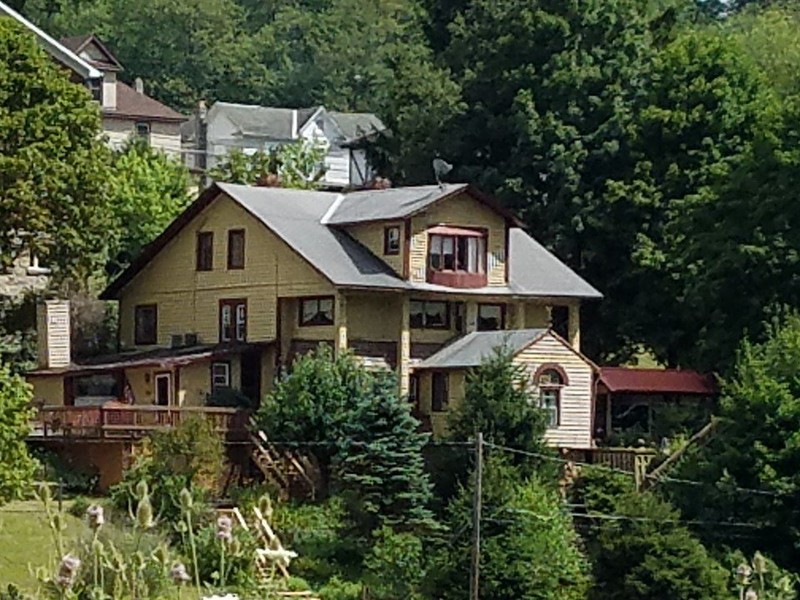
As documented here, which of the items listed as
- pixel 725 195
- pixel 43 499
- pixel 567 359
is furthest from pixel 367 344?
pixel 43 499

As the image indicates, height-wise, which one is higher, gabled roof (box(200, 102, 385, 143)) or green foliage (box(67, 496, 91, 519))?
gabled roof (box(200, 102, 385, 143))

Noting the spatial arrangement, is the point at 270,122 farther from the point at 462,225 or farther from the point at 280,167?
the point at 462,225

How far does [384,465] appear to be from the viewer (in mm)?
41375

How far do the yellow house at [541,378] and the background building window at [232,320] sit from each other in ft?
15.9

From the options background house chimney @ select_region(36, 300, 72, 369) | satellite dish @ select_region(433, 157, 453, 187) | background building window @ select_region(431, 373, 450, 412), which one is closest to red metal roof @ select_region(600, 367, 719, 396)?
background building window @ select_region(431, 373, 450, 412)

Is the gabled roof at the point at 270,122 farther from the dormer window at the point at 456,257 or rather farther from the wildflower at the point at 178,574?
the wildflower at the point at 178,574

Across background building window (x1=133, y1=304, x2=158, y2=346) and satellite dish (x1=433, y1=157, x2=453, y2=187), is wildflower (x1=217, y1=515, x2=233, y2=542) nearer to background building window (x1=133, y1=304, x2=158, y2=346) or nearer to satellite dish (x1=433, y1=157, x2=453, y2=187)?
satellite dish (x1=433, y1=157, x2=453, y2=187)

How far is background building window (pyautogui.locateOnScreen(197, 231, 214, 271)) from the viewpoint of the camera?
51.2m

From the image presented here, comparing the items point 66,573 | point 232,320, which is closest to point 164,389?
point 232,320

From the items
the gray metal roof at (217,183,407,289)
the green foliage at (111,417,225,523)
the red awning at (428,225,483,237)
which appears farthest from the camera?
the red awning at (428,225,483,237)

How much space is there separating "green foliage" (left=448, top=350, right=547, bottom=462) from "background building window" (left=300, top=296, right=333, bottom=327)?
241 inches

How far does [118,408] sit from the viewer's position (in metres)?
43.7

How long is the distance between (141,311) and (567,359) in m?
12.9

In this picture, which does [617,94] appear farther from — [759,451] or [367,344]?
[759,451]
